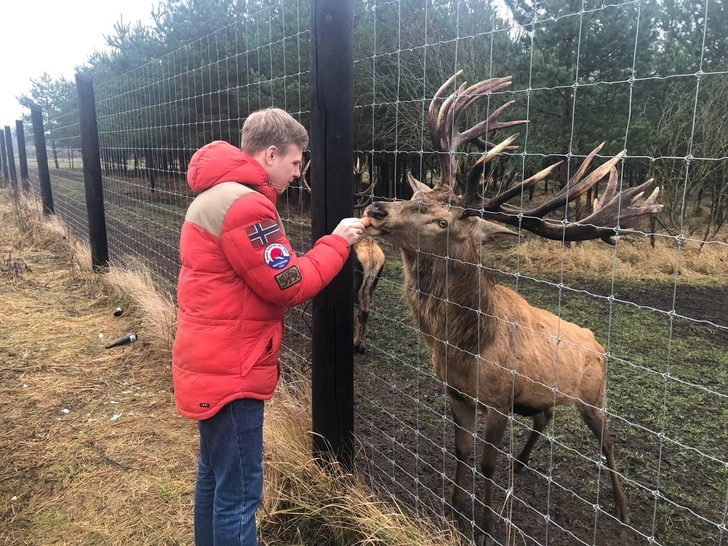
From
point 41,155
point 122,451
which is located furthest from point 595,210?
point 41,155

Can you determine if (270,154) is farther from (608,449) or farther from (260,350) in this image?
(608,449)

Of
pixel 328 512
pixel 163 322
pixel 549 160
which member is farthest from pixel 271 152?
pixel 549 160

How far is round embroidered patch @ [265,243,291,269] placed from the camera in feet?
6.35

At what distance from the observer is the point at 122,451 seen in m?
3.78

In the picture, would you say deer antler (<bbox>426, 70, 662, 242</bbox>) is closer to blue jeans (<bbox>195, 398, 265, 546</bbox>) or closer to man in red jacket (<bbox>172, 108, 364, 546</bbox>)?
A: man in red jacket (<bbox>172, 108, 364, 546</bbox>)

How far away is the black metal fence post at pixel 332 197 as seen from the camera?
2531 millimetres

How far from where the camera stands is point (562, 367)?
3.43 metres

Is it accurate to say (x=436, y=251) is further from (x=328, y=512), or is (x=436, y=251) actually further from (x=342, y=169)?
(x=328, y=512)

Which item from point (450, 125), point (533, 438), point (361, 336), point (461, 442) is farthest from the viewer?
point (361, 336)

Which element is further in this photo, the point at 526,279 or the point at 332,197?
the point at 526,279

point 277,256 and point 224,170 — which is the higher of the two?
point 224,170

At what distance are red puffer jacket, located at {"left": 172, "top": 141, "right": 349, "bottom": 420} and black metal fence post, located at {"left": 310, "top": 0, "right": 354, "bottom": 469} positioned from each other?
580 millimetres

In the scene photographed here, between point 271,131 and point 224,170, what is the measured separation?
0.23 m

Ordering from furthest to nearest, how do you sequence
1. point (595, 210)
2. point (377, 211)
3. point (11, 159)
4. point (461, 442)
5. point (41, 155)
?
1. point (11, 159)
2. point (41, 155)
3. point (461, 442)
4. point (377, 211)
5. point (595, 210)
